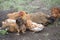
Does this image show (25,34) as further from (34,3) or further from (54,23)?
(34,3)

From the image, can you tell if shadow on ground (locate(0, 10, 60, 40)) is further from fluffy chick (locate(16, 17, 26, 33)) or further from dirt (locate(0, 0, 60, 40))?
fluffy chick (locate(16, 17, 26, 33))

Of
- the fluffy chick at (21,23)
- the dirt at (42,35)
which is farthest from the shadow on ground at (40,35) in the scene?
the fluffy chick at (21,23)

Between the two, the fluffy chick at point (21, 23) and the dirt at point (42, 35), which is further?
the fluffy chick at point (21, 23)

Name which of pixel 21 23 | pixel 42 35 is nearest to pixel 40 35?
pixel 42 35

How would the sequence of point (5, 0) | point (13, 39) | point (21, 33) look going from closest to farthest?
point (13, 39), point (21, 33), point (5, 0)

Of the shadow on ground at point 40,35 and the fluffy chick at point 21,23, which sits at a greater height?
the fluffy chick at point 21,23

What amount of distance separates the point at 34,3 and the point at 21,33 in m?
2.52

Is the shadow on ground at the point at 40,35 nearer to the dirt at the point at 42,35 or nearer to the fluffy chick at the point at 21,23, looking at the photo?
the dirt at the point at 42,35

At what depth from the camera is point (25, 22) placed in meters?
5.56

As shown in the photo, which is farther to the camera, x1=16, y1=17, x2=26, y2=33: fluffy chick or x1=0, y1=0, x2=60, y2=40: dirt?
x1=16, y1=17, x2=26, y2=33: fluffy chick

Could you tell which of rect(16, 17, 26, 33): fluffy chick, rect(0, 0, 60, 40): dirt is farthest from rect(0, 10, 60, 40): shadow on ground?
rect(16, 17, 26, 33): fluffy chick

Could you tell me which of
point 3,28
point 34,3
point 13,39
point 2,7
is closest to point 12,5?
point 2,7

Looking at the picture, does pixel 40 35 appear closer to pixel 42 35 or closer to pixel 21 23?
pixel 42 35

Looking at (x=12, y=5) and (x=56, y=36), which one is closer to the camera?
(x=56, y=36)
